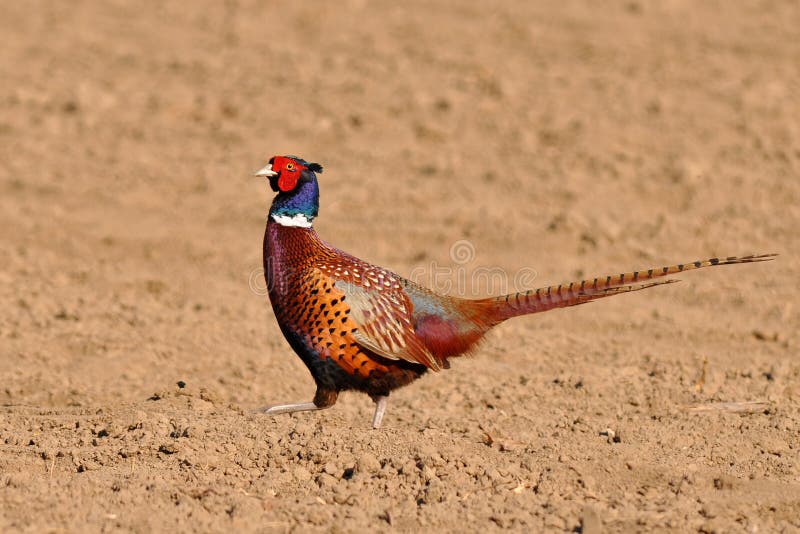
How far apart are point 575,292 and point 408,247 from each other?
142 inches

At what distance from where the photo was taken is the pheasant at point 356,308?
18.5 ft

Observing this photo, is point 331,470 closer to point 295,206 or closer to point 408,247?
point 295,206

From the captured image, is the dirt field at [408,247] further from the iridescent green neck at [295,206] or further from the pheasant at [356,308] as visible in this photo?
the iridescent green neck at [295,206]

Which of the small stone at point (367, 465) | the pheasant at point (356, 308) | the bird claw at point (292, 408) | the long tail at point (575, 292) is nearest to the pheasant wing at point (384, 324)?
the pheasant at point (356, 308)

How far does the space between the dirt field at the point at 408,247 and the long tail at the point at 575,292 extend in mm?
617

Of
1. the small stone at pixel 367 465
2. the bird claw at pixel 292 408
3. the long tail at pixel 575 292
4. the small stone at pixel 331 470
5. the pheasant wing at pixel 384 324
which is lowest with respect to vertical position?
the small stone at pixel 331 470

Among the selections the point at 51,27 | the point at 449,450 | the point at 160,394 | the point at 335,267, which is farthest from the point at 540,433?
the point at 51,27

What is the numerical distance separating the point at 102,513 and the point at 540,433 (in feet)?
7.50

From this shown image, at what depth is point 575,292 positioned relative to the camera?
5.61 metres

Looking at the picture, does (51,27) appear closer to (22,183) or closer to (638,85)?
(22,183)

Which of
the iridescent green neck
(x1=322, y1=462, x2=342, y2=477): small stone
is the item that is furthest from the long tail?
(x1=322, y1=462, x2=342, y2=477): small stone

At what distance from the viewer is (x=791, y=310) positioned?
8.05 meters

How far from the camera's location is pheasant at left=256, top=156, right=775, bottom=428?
18.5 feet

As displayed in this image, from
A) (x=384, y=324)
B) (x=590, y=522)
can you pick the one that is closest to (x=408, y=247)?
(x=384, y=324)
